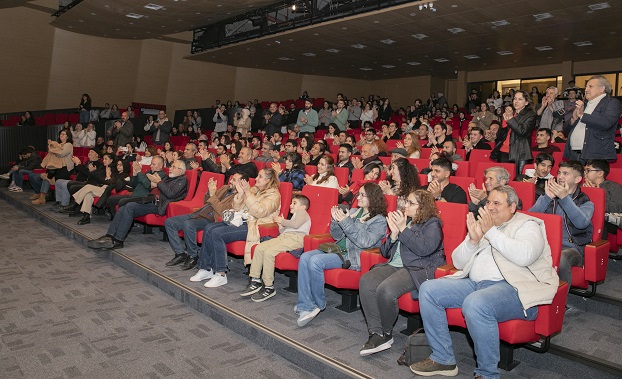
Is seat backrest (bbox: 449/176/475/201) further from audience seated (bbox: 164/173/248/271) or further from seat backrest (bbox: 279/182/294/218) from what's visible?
audience seated (bbox: 164/173/248/271)

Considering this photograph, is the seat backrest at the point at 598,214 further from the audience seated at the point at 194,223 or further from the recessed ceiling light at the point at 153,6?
the recessed ceiling light at the point at 153,6

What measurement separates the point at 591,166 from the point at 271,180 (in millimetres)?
2353

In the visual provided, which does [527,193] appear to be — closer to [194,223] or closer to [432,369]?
[432,369]

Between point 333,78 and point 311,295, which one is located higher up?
point 333,78

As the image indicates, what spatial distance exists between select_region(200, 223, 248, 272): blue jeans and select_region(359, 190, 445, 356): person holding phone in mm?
1392

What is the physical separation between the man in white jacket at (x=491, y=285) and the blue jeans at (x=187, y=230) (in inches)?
91.2

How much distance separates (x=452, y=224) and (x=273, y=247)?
1.26m

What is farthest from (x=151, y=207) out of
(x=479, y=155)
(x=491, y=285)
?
Result: (x=491, y=285)

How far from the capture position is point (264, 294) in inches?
134

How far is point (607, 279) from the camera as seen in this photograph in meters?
3.21

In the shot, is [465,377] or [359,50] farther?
[359,50]

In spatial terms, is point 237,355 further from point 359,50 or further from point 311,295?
point 359,50

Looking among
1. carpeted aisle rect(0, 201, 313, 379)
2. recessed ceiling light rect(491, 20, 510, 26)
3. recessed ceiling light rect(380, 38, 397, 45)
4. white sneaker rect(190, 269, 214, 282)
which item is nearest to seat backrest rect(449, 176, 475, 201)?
carpeted aisle rect(0, 201, 313, 379)

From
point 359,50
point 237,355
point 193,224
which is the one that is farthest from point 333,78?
point 237,355
